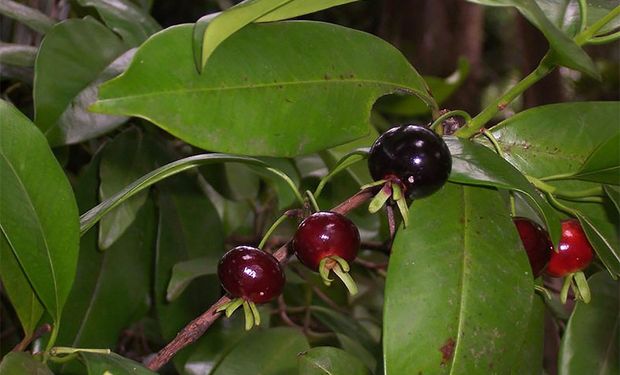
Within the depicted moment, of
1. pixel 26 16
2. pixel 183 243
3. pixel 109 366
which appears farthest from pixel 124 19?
pixel 109 366

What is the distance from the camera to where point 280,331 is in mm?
895

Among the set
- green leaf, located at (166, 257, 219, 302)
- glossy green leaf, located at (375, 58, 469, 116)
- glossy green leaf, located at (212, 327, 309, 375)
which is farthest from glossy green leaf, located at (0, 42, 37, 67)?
glossy green leaf, located at (375, 58, 469, 116)

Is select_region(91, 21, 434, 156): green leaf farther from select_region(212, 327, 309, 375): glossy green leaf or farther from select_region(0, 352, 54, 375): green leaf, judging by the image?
select_region(212, 327, 309, 375): glossy green leaf

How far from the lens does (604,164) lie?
23.0 inches

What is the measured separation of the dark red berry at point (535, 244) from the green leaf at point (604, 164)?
0.19ft

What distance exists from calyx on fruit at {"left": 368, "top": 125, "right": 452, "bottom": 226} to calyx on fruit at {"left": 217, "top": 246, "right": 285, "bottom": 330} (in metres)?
0.09

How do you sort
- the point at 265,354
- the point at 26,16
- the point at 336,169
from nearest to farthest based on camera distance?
the point at 336,169
the point at 265,354
the point at 26,16

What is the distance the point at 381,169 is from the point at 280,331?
0.41 metres

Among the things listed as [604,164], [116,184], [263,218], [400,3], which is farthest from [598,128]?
[400,3]

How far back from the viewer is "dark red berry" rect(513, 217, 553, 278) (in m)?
0.58

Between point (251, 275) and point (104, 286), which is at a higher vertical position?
point (251, 275)

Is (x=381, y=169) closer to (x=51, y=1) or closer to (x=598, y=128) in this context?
(x=598, y=128)

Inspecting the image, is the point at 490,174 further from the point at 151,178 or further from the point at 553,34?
the point at 151,178

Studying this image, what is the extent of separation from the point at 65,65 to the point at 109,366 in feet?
1.36
